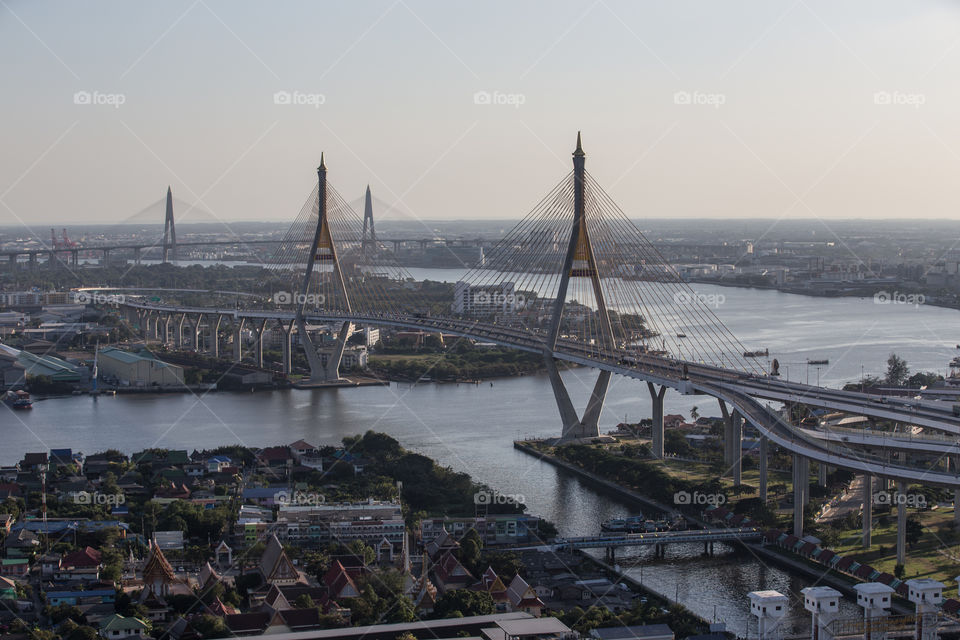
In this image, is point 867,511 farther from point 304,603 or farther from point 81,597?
point 81,597

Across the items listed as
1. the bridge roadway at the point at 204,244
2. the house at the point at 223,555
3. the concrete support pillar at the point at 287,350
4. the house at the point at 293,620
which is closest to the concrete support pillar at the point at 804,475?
the house at the point at 293,620

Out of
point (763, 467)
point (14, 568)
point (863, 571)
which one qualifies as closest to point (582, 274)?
point (763, 467)

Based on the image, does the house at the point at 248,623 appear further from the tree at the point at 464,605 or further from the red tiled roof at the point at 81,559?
the red tiled roof at the point at 81,559

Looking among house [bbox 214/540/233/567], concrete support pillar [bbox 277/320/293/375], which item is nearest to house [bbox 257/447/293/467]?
house [bbox 214/540/233/567]

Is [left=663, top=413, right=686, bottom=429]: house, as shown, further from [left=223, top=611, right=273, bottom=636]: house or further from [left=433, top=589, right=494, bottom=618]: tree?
[left=223, top=611, right=273, bottom=636]: house

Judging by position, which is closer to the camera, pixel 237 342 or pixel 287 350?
pixel 287 350
